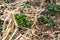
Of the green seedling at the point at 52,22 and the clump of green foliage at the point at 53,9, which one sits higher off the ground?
the clump of green foliage at the point at 53,9

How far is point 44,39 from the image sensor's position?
303 centimetres

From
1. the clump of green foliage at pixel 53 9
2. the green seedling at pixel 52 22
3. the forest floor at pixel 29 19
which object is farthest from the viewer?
the clump of green foliage at pixel 53 9

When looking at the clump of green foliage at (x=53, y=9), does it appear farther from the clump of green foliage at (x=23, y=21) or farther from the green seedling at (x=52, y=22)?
the clump of green foliage at (x=23, y=21)

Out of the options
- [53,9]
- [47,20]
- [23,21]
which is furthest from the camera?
[53,9]

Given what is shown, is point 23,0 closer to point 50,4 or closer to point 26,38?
point 50,4

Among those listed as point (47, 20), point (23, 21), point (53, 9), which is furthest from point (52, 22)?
point (23, 21)

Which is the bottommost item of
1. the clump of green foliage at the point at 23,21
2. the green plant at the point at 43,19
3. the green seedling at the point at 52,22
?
the green seedling at the point at 52,22

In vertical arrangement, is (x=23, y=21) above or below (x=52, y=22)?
above

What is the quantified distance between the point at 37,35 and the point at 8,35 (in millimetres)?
416

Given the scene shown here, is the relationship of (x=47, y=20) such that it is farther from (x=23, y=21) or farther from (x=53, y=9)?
(x=23, y=21)

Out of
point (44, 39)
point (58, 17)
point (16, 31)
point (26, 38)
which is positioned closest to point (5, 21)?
point (16, 31)

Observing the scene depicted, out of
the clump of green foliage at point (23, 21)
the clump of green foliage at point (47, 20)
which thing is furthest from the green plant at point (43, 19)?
the clump of green foliage at point (23, 21)

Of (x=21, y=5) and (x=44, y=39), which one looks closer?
(x=44, y=39)

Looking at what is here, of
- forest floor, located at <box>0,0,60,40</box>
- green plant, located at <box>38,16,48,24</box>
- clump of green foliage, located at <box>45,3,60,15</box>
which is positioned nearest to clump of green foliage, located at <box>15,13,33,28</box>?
forest floor, located at <box>0,0,60,40</box>
